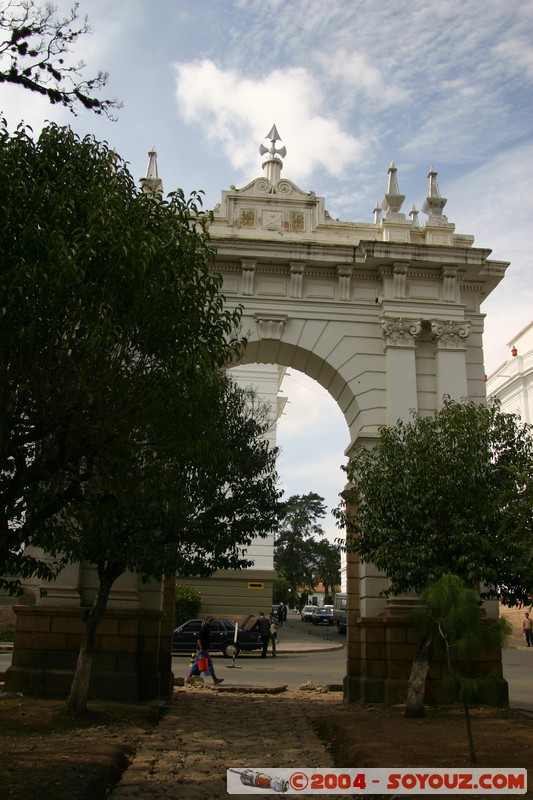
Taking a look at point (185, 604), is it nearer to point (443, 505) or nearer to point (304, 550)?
point (443, 505)

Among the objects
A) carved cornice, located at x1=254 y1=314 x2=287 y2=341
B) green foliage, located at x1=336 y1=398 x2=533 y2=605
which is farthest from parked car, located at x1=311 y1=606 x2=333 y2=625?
green foliage, located at x1=336 y1=398 x2=533 y2=605

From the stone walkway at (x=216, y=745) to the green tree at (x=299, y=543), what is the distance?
52.2 metres

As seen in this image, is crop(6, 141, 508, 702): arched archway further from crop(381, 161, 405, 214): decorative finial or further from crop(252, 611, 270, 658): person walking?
crop(252, 611, 270, 658): person walking

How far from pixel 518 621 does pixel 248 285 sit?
25751 millimetres

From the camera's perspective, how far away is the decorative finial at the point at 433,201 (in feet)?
59.2

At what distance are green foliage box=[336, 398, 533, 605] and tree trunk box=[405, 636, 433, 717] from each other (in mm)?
983

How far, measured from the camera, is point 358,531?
45.1 feet

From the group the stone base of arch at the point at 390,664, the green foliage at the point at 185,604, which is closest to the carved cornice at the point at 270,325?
the stone base of arch at the point at 390,664

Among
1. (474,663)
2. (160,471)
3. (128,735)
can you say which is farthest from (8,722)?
(474,663)

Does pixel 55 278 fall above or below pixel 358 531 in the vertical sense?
above

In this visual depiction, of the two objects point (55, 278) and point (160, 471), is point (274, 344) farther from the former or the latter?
point (55, 278)

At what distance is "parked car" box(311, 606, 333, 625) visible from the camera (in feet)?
170

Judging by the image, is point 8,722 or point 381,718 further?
point 381,718

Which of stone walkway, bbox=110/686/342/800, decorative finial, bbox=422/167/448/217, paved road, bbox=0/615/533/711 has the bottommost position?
paved road, bbox=0/615/533/711
